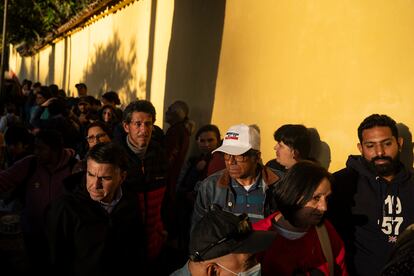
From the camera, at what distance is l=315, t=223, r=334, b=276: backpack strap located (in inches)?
131

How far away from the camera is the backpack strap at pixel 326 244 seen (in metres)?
3.33

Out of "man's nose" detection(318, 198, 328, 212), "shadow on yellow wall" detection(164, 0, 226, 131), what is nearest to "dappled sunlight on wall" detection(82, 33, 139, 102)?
"shadow on yellow wall" detection(164, 0, 226, 131)

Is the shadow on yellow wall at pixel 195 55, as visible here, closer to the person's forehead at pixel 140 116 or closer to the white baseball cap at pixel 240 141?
the person's forehead at pixel 140 116

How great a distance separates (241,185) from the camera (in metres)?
4.30

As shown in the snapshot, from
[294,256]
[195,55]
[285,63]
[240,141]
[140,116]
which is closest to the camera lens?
[294,256]

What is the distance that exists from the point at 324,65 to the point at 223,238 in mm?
3153

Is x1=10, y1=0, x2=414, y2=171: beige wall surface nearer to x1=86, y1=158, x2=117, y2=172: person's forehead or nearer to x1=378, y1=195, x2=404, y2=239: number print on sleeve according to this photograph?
x1=378, y1=195, x2=404, y2=239: number print on sleeve

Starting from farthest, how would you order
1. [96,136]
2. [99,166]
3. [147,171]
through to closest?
[96,136] → [147,171] → [99,166]

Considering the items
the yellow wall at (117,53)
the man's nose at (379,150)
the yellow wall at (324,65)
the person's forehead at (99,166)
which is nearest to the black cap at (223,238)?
the person's forehead at (99,166)

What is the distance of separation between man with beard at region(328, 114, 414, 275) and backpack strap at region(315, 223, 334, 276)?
78cm

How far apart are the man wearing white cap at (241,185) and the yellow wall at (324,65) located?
1070 mm

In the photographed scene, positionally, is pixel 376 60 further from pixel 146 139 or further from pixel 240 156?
pixel 146 139

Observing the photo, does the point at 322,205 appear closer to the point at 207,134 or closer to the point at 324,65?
the point at 324,65

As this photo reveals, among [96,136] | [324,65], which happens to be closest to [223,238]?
[324,65]
